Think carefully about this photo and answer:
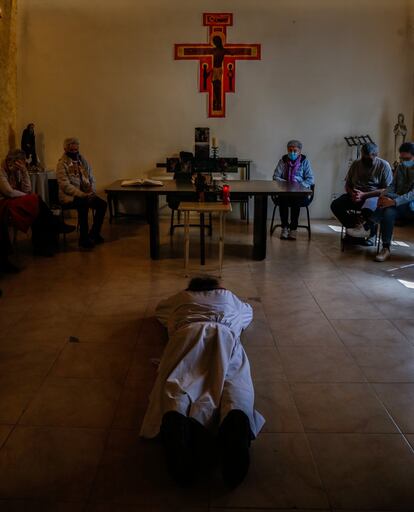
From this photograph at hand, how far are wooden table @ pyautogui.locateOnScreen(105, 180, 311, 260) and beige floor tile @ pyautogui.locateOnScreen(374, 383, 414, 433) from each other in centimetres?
248

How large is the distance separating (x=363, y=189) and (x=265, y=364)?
325 centimetres

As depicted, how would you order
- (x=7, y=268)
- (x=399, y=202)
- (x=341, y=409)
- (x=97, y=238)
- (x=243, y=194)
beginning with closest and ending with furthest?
(x=341, y=409) < (x=7, y=268) < (x=243, y=194) < (x=399, y=202) < (x=97, y=238)

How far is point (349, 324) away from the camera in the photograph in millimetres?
3543

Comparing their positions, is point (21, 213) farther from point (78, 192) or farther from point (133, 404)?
point (133, 404)

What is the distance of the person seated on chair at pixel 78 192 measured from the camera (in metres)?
5.69

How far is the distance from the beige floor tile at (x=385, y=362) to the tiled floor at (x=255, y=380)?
0.04 ft

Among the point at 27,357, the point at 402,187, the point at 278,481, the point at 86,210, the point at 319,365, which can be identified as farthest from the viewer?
the point at 86,210

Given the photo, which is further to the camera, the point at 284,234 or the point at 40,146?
the point at 40,146

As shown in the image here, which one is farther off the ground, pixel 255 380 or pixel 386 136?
pixel 386 136

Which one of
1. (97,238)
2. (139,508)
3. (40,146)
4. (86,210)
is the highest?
(40,146)

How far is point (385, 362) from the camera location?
9.80 ft

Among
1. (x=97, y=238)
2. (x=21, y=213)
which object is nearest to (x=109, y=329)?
(x=21, y=213)

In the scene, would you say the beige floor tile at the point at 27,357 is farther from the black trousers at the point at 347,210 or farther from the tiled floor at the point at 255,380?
the black trousers at the point at 347,210

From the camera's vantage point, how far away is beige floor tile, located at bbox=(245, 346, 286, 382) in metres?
2.82
